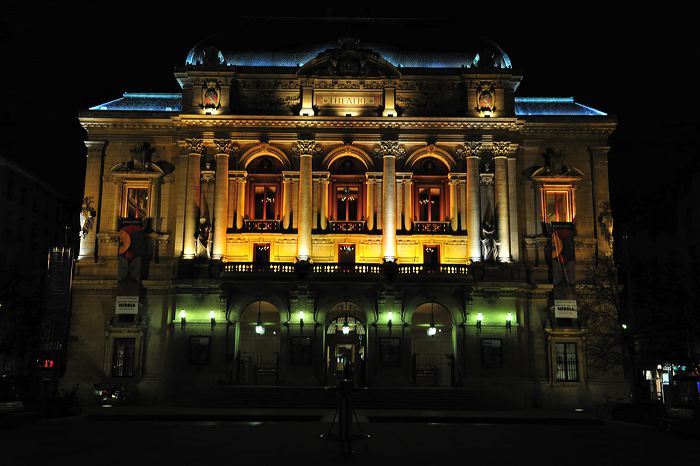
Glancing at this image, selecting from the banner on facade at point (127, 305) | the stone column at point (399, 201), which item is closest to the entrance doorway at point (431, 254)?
the stone column at point (399, 201)

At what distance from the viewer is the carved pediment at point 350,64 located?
176ft

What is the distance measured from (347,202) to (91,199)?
1820 centimetres

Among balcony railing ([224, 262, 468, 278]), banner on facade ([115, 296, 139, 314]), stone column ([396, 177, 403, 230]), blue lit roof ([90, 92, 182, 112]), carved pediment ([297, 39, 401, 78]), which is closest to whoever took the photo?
balcony railing ([224, 262, 468, 278])

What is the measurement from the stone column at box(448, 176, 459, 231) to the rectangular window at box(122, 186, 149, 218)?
2165 cm

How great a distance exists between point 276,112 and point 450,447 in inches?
1365

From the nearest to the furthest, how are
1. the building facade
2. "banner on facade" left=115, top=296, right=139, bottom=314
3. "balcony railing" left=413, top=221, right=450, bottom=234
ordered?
"banner on facade" left=115, top=296, right=139, bottom=314 < the building facade < "balcony railing" left=413, top=221, right=450, bottom=234

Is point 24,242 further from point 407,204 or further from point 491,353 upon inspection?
point 491,353

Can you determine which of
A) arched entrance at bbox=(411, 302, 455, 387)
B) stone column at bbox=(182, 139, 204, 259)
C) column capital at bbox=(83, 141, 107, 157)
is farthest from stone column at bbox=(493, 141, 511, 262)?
column capital at bbox=(83, 141, 107, 157)

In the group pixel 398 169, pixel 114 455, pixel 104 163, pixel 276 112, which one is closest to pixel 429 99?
pixel 398 169

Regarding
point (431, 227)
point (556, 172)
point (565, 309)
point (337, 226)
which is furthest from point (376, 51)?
point (565, 309)

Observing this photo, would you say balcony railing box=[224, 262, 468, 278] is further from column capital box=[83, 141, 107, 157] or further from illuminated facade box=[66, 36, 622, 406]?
column capital box=[83, 141, 107, 157]

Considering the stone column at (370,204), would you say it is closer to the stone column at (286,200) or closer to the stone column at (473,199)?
the stone column at (286,200)

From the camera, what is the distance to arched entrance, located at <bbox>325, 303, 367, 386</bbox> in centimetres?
4849

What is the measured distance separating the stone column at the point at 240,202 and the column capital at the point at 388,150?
9565 mm
